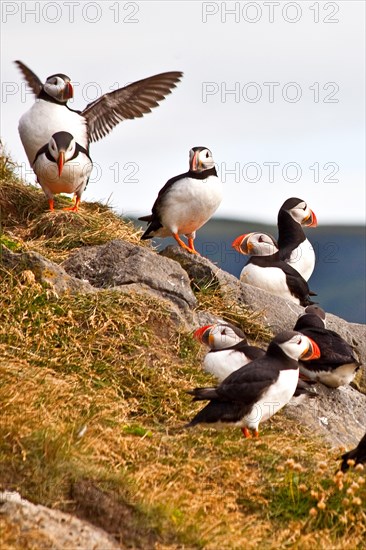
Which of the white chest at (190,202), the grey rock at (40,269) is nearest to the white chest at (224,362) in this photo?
the grey rock at (40,269)

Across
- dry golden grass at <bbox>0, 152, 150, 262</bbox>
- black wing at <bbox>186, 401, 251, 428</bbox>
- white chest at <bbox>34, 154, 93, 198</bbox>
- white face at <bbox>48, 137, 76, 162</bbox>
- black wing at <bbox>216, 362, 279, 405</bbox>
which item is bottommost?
black wing at <bbox>186, 401, 251, 428</bbox>

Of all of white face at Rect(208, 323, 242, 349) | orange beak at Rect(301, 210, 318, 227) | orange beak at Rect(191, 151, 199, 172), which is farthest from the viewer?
orange beak at Rect(301, 210, 318, 227)

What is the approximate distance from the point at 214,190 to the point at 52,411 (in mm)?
4105

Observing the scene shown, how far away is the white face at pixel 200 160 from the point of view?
9.86 m

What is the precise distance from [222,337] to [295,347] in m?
0.93

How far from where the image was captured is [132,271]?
891cm

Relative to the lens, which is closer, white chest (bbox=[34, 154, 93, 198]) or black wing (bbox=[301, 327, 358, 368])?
black wing (bbox=[301, 327, 358, 368])

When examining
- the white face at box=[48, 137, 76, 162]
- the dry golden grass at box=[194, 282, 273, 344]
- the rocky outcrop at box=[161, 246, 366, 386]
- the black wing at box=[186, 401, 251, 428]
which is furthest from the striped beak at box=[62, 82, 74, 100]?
the black wing at box=[186, 401, 251, 428]

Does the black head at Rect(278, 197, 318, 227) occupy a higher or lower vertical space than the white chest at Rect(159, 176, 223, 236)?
lower

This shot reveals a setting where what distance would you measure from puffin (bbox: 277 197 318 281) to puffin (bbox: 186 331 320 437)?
4.60 metres

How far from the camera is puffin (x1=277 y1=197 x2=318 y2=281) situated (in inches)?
461

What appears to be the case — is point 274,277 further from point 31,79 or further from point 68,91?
point 31,79

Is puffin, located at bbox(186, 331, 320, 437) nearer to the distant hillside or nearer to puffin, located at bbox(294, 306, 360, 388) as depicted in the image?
puffin, located at bbox(294, 306, 360, 388)

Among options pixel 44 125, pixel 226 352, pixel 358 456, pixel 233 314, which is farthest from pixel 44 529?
pixel 44 125
